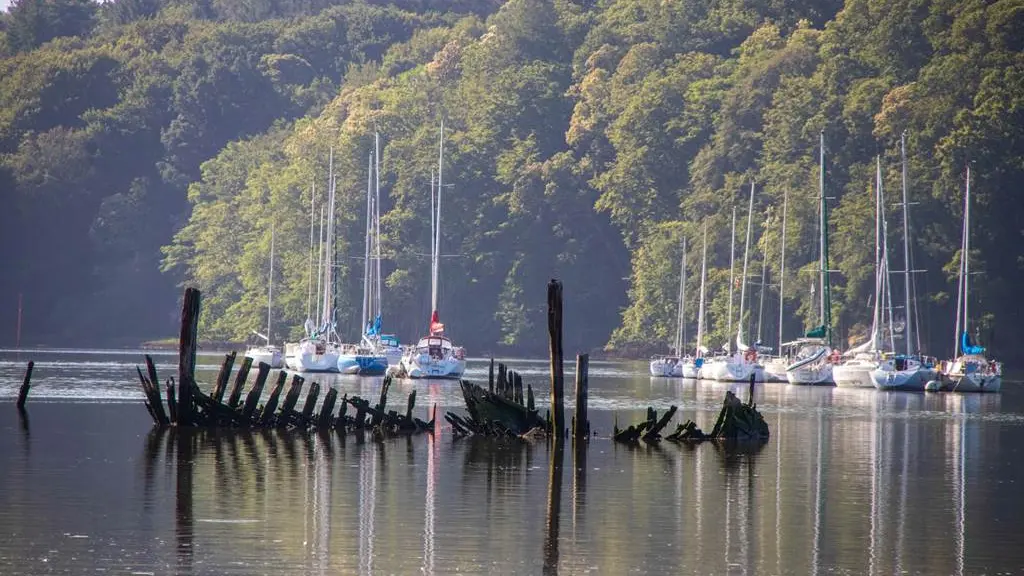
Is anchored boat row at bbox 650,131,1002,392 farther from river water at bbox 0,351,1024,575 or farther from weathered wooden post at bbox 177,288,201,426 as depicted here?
weathered wooden post at bbox 177,288,201,426

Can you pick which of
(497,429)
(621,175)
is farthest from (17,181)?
(497,429)

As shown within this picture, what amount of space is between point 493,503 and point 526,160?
121 metres

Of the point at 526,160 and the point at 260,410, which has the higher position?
the point at 526,160

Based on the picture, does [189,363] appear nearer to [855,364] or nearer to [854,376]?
[854,376]

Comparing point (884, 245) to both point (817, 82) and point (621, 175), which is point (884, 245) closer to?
point (817, 82)

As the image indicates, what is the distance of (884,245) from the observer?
3871 inches

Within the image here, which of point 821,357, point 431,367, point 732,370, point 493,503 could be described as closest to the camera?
point 493,503

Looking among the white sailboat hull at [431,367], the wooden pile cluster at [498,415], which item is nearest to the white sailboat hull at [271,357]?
the white sailboat hull at [431,367]

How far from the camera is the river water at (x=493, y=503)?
29.2 meters

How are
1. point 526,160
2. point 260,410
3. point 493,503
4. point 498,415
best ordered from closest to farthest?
point 493,503
point 498,415
point 260,410
point 526,160

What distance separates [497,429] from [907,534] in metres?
17.2

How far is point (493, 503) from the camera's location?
35.7m

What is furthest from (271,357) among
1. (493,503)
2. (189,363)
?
(493,503)

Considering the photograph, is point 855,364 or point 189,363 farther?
Result: point 855,364
